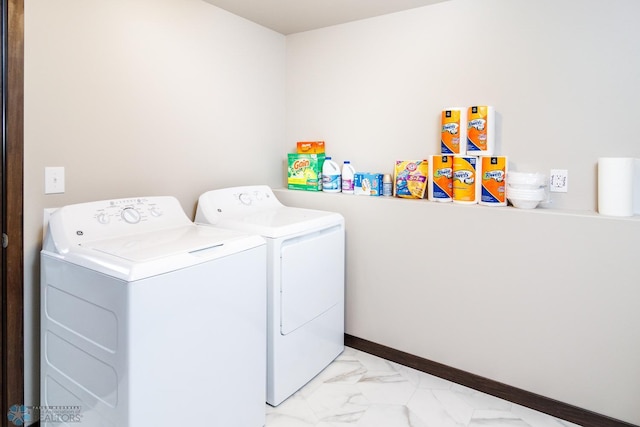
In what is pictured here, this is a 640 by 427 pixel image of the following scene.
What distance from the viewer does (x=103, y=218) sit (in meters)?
1.74

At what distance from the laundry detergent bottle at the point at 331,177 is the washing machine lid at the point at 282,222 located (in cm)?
32

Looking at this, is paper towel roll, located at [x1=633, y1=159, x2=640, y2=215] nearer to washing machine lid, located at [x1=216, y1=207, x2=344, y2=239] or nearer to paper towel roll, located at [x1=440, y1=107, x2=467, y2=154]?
paper towel roll, located at [x1=440, y1=107, x2=467, y2=154]

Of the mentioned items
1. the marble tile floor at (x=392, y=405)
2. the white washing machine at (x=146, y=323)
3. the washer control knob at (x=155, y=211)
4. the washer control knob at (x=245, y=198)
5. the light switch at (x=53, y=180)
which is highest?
the light switch at (x=53, y=180)

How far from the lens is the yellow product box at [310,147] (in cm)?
279

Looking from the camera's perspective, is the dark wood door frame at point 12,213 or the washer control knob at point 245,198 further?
the washer control knob at point 245,198

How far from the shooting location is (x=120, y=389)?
51.3 inches

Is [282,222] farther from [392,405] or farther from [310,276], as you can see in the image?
[392,405]

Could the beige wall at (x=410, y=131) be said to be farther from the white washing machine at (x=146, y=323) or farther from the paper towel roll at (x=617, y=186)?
the white washing machine at (x=146, y=323)

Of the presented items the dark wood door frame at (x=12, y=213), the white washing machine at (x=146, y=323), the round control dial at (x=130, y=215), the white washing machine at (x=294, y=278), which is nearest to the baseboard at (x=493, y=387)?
the white washing machine at (x=294, y=278)

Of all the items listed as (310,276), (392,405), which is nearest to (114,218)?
(310,276)

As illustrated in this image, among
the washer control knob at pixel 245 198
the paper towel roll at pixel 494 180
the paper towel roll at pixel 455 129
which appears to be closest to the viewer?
the paper towel roll at pixel 494 180

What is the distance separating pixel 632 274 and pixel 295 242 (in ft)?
5.00

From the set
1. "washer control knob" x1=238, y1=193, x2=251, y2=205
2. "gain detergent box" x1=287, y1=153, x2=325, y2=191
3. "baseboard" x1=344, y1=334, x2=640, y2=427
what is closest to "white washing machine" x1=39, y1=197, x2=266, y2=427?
"washer control knob" x1=238, y1=193, x2=251, y2=205

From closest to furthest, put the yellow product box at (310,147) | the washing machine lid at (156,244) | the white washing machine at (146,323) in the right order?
the white washing machine at (146,323) < the washing machine lid at (156,244) < the yellow product box at (310,147)
